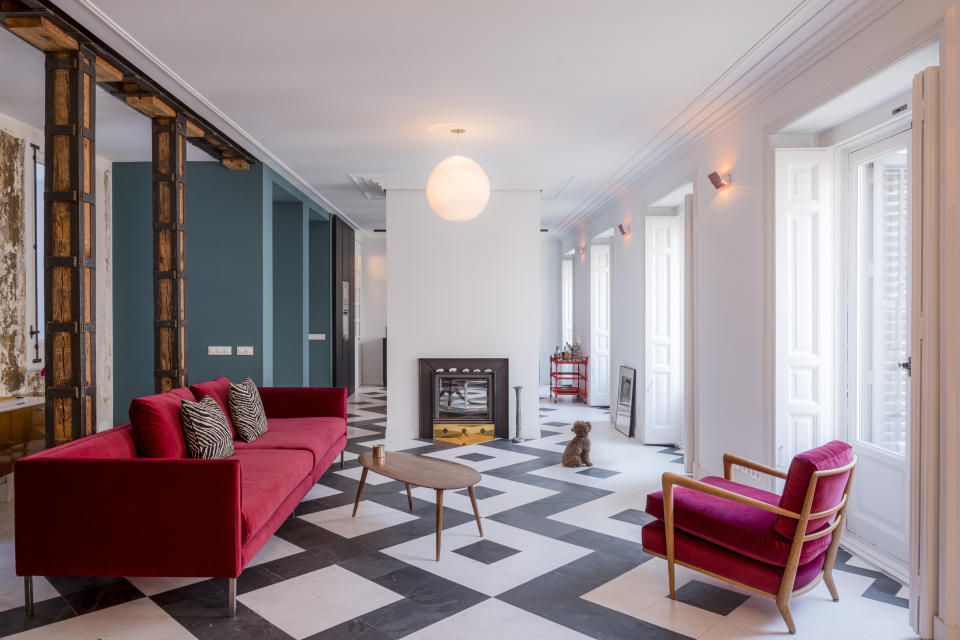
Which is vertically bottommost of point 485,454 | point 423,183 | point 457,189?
point 485,454

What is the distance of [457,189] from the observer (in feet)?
15.7

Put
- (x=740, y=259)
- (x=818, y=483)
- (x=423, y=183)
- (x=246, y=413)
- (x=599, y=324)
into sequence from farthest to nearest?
(x=599, y=324) < (x=423, y=183) < (x=246, y=413) < (x=740, y=259) < (x=818, y=483)

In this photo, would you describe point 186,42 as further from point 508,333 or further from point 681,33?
point 508,333

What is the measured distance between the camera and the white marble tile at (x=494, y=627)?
8.55ft

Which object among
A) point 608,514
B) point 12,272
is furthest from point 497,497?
point 12,272

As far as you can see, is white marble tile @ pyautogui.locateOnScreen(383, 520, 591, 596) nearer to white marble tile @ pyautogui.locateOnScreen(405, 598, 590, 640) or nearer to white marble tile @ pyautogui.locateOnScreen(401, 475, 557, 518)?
white marble tile @ pyautogui.locateOnScreen(405, 598, 590, 640)

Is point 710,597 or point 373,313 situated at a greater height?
point 373,313

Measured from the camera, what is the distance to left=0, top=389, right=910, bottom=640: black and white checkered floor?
2.67m

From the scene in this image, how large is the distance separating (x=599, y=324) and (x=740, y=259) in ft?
16.9

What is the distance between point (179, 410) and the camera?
12.2 ft

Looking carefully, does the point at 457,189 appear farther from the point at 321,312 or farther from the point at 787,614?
the point at 321,312

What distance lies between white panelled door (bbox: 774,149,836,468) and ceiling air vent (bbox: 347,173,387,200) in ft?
14.6

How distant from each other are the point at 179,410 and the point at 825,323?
13.0 feet

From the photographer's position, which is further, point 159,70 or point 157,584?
point 159,70
